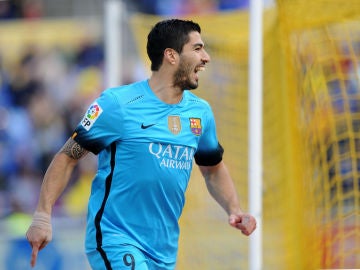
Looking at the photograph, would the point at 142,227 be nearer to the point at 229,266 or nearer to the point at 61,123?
the point at 229,266

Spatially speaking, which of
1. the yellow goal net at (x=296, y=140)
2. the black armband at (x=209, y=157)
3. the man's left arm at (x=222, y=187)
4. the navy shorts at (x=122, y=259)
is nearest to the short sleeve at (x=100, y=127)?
the navy shorts at (x=122, y=259)

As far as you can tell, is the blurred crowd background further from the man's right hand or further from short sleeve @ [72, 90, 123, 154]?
the man's right hand

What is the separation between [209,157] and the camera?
18.1 ft

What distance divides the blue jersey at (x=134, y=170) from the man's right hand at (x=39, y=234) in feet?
1.02

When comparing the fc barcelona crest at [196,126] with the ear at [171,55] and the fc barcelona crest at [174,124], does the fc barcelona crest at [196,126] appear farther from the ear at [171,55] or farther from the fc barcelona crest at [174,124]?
the ear at [171,55]

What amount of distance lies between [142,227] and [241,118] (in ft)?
17.4

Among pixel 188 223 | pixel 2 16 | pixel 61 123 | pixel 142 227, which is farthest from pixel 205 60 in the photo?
pixel 2 16

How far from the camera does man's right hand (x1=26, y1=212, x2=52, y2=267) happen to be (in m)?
4.80

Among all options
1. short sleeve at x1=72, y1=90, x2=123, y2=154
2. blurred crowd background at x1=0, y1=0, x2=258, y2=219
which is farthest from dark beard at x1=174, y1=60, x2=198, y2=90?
blurred crowd background at x1=0, y1=0, x2=258, y2=219

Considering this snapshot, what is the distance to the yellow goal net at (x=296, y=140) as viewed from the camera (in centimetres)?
708

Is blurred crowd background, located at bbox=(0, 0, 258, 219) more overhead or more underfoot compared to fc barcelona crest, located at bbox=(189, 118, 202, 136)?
more overhead

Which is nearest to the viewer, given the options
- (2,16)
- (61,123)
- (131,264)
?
(131,264)

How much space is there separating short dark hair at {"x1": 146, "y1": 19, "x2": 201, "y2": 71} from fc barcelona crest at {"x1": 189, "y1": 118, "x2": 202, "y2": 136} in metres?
0.37

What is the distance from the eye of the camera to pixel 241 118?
10.2 metres
